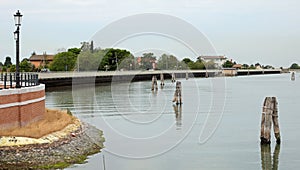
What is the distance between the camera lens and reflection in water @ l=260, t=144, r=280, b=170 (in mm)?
21953

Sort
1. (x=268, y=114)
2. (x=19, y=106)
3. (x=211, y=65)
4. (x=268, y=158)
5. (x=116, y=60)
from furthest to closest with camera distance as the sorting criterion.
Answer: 1. (x=211, y=65)
2. (x=116, y=60)
3. (x=268, y=114)
4. (x=268, y=158)
5. (x=19, y=106)

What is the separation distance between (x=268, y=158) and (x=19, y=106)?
36.5 ft

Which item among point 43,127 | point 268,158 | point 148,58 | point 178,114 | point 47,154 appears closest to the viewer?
→ point 47,154

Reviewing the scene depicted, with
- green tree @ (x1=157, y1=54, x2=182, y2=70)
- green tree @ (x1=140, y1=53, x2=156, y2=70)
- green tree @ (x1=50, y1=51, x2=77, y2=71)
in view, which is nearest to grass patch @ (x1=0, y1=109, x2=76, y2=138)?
green tree @ (x1=140, y1=53, x2=156, y2=70)

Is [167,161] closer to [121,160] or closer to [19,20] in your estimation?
[121,160]

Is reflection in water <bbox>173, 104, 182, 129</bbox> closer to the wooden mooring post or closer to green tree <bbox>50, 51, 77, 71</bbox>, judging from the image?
the wooden mooring post

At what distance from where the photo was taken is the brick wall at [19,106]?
824 inches

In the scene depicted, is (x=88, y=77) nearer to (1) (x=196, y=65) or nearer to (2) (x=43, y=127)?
(1) (x=196, y=65)

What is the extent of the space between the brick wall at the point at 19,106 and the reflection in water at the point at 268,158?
411 inches

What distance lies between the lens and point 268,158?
23.2 m

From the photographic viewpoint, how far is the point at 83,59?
4579 inches

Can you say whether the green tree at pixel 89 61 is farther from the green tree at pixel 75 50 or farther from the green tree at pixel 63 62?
the green tree at pixel 75 50

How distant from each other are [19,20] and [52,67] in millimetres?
106873

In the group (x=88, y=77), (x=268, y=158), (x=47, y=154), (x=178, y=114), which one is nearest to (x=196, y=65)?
(x=88, y=77)
